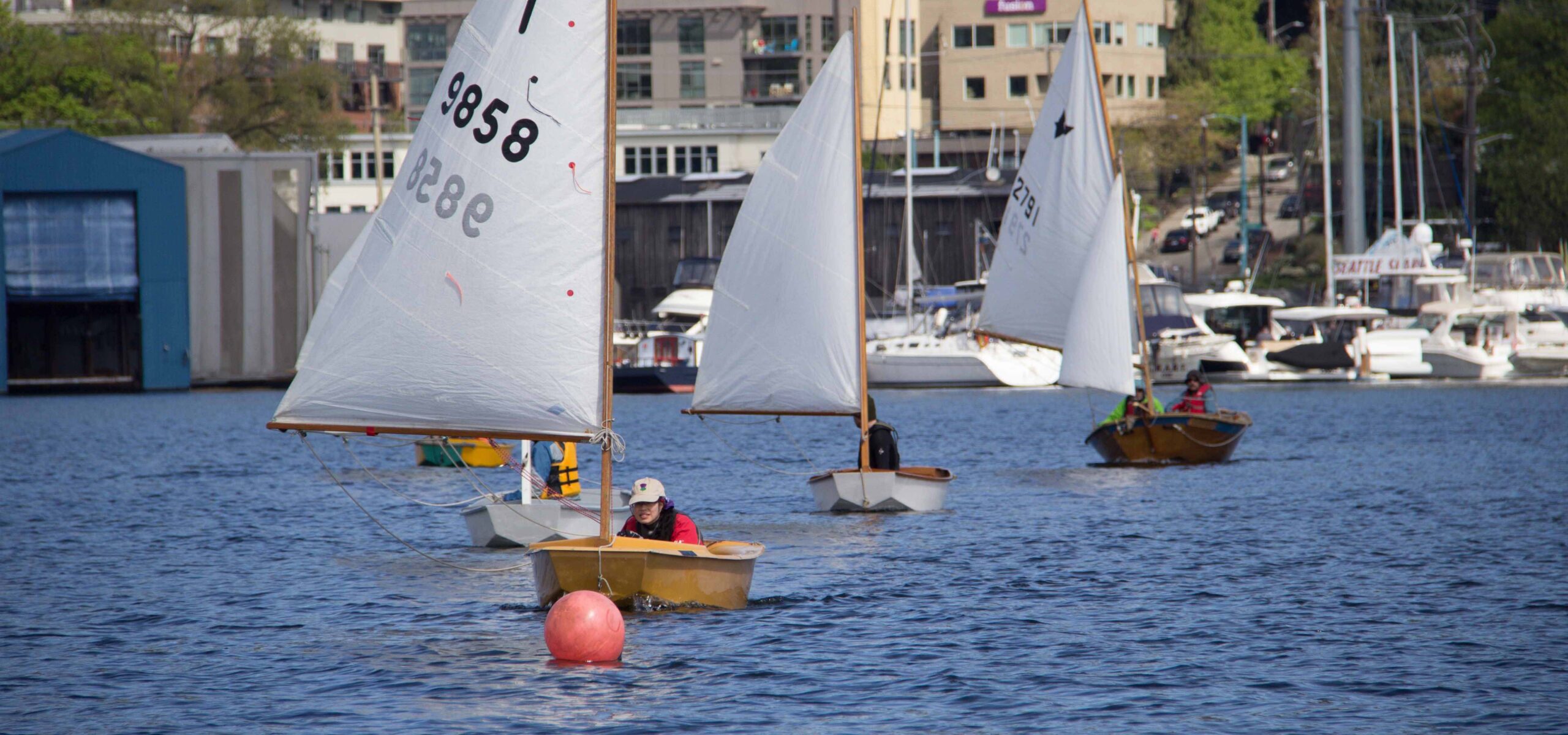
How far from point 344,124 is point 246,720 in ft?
300

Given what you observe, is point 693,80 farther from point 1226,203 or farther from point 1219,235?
point 1219,235

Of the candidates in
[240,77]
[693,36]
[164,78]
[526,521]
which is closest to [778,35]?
[693,36]

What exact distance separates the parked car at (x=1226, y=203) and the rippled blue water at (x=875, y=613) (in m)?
71.3

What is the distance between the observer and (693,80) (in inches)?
4887

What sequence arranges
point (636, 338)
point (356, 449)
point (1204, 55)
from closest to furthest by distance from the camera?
point (356, 449), point (636, 338), point (1204, 55)

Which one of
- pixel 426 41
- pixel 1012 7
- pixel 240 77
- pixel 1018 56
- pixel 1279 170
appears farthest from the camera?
pixel 426 41

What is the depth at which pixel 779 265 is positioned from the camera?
29453 mm

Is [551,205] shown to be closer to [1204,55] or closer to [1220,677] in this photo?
[1220,677]

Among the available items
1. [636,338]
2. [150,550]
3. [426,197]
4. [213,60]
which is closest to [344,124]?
[213,60]

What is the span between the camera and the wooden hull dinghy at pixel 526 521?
2430cm

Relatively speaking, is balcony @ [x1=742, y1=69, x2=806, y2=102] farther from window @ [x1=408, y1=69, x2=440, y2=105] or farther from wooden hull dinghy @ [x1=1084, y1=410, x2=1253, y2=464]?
wooden hull dinghy @ [x1=1084, y1=410, x2=1253, y2=464]

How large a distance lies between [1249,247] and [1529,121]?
16151 mm

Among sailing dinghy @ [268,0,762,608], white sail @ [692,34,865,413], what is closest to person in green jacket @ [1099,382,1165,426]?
white sail @ [692,34,865,413]

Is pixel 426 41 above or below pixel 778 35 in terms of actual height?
above
